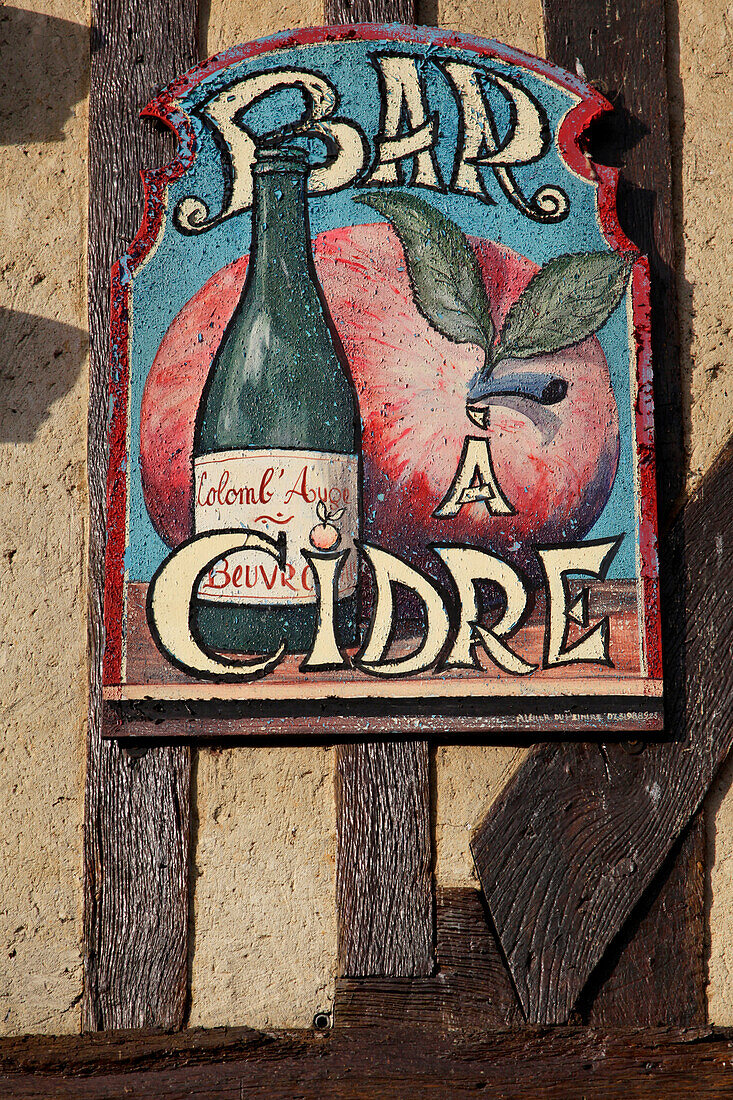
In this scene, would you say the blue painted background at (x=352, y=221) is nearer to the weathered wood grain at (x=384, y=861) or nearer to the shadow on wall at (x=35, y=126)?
the shadow on wall at (x=35, y=126)

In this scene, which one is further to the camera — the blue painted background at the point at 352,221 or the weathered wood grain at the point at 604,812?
the blue painted background at the point at 352,221

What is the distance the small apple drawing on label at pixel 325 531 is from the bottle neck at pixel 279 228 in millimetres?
577

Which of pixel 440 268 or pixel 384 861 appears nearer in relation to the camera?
pixel 384 861

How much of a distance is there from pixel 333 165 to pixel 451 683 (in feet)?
4.34

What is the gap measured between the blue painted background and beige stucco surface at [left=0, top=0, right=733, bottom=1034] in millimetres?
169

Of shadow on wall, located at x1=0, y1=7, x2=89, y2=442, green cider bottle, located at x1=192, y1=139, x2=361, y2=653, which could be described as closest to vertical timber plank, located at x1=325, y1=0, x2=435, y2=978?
green cider bottle, located at x1=192, y1=139, x2=361, y2=653

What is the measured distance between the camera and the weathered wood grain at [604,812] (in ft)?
6.43

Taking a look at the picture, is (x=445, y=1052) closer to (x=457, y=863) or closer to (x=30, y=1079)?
(x=457, y=863)

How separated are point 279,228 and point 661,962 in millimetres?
1959

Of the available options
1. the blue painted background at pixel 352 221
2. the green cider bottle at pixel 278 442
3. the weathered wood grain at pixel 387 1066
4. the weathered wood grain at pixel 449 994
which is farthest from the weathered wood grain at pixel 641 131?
the weathered wood grain at pixel 387 1066

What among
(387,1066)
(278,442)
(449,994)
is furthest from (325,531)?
(387,1066)

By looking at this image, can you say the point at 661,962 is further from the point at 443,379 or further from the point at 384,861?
the point at 443,379

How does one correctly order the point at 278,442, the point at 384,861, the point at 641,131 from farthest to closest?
the point at 641,131 → the point at 278,442 → the point at 384,861

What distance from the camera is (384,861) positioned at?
6.54ft
